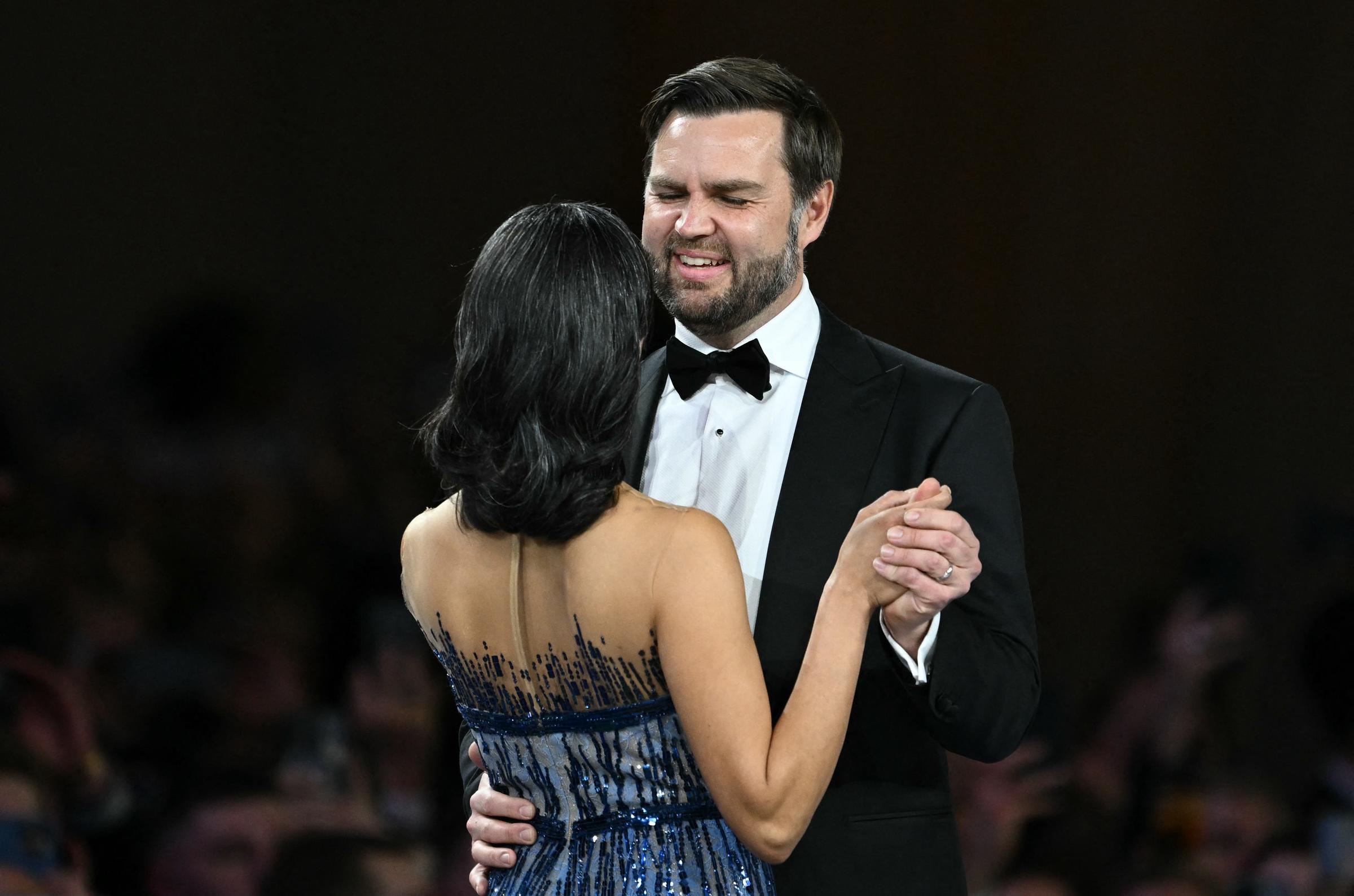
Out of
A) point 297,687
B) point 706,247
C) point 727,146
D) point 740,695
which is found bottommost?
point 297,687

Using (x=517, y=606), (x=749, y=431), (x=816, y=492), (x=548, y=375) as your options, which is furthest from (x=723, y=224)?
(x=517, y=606)

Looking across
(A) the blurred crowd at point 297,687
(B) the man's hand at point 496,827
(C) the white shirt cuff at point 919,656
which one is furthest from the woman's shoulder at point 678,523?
(A) the blurred crowd at point 297,687

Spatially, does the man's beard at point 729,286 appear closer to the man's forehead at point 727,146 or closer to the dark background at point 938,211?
the man's forehead at point 727,146

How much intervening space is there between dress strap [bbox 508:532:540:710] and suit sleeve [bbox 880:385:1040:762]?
0.45m

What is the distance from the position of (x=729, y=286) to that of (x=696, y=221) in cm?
10

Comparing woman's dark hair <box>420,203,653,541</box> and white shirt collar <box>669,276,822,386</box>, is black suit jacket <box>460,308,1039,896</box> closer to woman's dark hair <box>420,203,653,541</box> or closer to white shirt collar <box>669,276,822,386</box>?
white shirt collar <box>669,276,822,386</box>

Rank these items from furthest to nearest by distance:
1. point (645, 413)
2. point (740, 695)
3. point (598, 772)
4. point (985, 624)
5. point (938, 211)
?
point (938, 211), point (645, 413), point (985, 624), point (598, 772), point (740, 695)

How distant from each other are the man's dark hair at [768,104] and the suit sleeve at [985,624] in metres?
0.46

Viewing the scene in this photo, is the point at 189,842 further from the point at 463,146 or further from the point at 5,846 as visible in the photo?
the point at 463,146

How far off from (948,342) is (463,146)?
159 centimetres

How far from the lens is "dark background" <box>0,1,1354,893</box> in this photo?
4.02 m

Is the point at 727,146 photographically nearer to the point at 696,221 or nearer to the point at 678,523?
the point at 696,221

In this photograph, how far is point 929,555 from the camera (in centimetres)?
143

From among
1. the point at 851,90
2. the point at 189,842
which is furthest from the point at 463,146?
the point at 189,842
